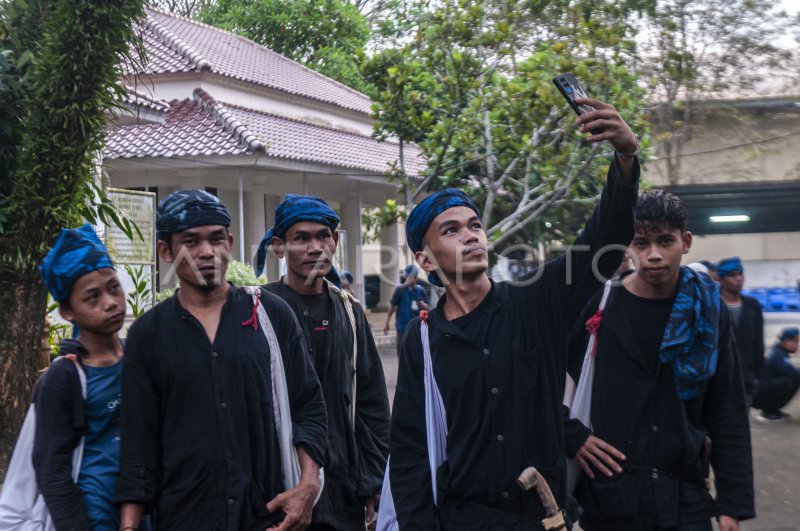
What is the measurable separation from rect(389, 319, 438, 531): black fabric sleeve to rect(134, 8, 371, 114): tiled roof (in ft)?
56.2

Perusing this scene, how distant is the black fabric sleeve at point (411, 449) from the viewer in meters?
3.32

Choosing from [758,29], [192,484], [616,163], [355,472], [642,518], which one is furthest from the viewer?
[758,29]

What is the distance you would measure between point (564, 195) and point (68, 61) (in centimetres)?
646

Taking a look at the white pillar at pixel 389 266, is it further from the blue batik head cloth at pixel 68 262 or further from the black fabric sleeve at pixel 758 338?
the blue batik head cloth at pixel 68 262

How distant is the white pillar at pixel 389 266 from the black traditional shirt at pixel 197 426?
2747 cm

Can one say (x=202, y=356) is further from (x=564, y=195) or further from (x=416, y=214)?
(x=564, y=195)

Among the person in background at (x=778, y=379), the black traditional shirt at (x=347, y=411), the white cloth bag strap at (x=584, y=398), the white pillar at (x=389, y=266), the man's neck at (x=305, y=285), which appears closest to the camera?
the white cloth bag strap at (x=584, y=398)

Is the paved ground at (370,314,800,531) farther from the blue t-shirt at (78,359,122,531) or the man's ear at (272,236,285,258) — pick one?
the blue t-shirt at (78,359,122,531)

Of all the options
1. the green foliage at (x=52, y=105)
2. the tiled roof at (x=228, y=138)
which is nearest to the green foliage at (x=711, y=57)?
the tiled roof at (x=228, y=138)

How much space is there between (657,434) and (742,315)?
Result: 5.57 metres

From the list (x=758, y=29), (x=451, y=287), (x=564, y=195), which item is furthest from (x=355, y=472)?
(x=758, y=29)

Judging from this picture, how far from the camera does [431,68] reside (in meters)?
11.3

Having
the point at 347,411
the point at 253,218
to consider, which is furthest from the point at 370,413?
the point at 253,218

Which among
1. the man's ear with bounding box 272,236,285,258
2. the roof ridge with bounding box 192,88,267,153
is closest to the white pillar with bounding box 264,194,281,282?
the roof ridge with bounding box 192,88,267,153
